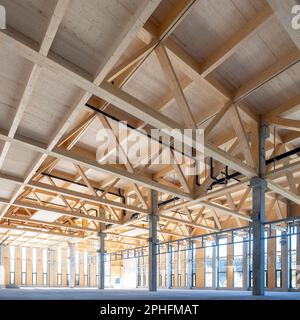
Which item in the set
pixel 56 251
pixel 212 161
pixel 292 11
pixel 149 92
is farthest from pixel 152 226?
pixel 56 251

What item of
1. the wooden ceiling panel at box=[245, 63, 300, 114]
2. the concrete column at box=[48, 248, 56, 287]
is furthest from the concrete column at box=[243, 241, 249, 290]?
the concrete column at box=[48, 248, 56, 287]

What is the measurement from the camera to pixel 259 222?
984 cm

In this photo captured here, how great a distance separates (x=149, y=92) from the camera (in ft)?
30.5

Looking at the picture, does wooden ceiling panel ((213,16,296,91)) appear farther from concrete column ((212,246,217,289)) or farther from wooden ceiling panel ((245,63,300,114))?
concrete column ((212,246,217,289))

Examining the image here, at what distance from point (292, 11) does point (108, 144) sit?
28.8 ft

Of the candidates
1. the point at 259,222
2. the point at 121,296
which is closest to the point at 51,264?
the point at 121,296
